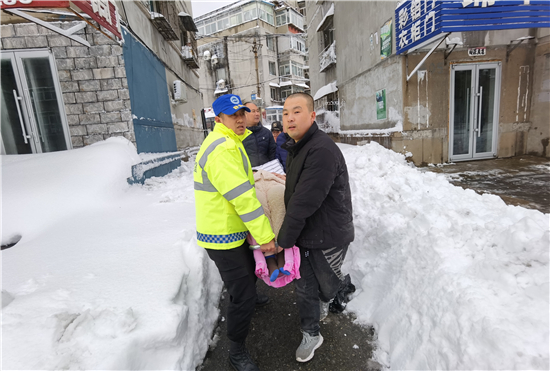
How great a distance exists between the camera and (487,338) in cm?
191

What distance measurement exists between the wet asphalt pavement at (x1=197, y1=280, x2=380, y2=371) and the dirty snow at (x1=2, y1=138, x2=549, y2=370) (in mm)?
144

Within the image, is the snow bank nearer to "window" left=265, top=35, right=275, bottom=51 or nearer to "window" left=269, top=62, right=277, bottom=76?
"window" left=269, top=62, right=277, bottom=76

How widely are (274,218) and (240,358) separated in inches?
50.4

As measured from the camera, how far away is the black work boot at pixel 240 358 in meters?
2.53

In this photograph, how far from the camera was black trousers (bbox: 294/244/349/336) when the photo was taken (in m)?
2.66

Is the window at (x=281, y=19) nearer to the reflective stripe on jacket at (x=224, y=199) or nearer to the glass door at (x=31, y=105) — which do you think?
the glass door at (x=31, y=105)

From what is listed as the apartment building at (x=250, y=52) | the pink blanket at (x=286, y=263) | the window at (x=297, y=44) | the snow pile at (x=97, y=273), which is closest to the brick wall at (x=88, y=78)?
the snow pile at (x=97, y=273)

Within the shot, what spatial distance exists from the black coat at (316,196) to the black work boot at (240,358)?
1031 mm

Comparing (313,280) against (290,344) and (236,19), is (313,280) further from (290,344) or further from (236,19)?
(236,19)

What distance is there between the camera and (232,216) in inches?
94.8

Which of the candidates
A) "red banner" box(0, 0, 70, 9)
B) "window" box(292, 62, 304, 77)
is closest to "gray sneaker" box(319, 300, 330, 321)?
"red banner" box(0, 0, 70, 9)

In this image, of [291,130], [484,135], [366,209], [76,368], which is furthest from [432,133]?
[76,368]

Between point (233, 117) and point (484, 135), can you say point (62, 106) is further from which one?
point (484, 135)

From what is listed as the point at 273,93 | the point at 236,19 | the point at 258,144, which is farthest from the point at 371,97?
the point at 236,19
